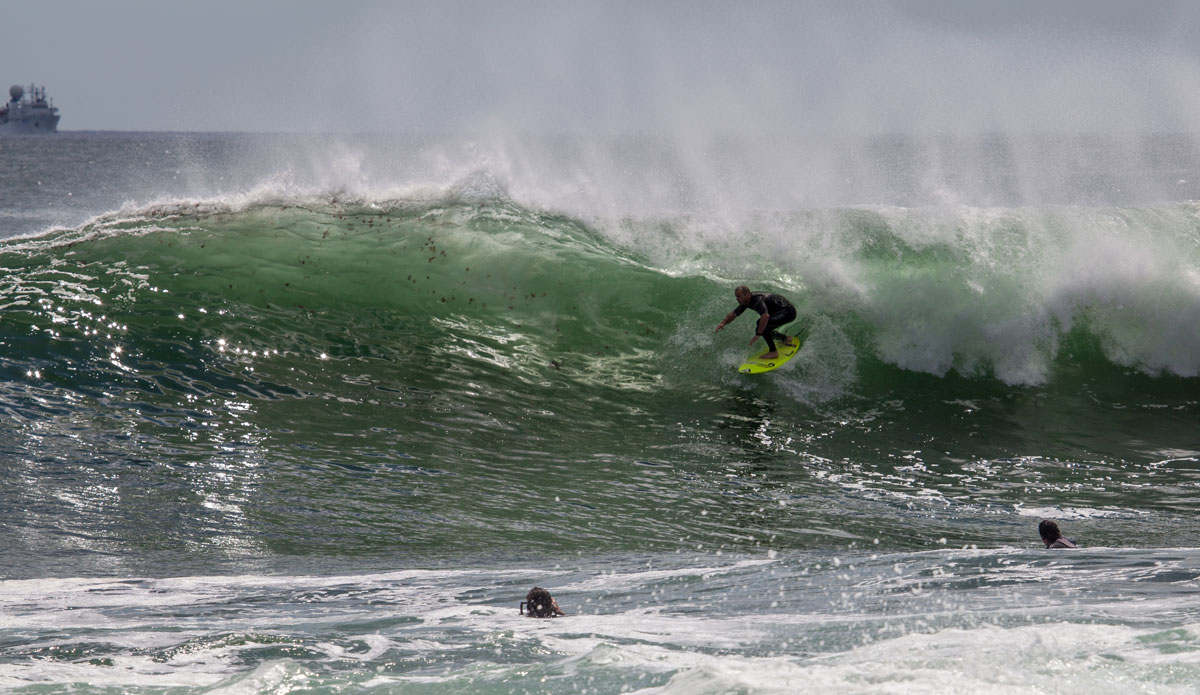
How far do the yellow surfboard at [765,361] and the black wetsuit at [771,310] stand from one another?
7.7 inches

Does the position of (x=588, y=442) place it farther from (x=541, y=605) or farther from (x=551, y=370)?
(x=541, y=605)

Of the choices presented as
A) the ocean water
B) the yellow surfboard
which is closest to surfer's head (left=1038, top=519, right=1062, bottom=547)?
the ocean water

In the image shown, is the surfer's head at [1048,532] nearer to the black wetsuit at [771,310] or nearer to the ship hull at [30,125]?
the black wetsuit at [771,310]

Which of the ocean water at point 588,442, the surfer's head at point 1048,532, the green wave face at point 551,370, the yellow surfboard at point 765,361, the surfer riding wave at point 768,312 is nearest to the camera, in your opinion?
the ocean water at point 588,442

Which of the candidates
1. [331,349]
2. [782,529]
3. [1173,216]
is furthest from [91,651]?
[1173,216]

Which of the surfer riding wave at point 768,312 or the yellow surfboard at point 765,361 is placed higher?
the surfer riding wave at point 768,312

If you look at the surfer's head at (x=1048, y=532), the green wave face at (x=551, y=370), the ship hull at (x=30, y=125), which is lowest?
the surfer's head at (x=1048, y=532)

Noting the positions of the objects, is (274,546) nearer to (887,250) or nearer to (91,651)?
(91,651)

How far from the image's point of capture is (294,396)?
11.3m

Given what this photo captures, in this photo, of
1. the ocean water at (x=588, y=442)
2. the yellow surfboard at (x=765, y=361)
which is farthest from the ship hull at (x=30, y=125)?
the yellow surfboard at (x=765, y=361)

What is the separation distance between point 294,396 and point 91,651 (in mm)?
5681

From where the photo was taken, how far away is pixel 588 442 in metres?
10.6

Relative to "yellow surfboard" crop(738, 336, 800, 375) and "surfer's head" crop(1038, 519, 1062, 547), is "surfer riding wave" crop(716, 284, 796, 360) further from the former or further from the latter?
"surfer's head" crop(1038, 519, 1062, 547)

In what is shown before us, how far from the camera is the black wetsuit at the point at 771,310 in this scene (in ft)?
39.5
